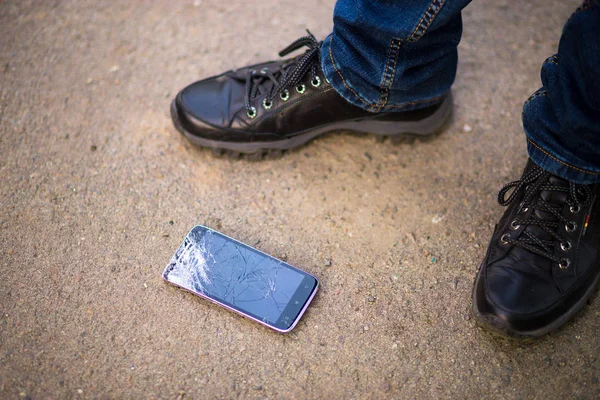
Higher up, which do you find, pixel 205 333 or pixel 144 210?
pixel 144 210

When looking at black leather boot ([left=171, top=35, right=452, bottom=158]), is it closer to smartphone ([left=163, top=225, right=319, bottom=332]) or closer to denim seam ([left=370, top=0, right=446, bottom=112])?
denim seam ([left=370, top=0, right=446, bottom=112])

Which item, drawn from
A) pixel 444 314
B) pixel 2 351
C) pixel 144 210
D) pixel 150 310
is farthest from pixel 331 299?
pixel 2 351

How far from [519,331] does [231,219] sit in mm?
759

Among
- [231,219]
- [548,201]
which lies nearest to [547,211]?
[548,201]

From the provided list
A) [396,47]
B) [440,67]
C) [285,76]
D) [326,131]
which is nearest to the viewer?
[396,47]

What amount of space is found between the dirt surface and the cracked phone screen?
0.05m

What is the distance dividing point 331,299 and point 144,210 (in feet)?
1.85

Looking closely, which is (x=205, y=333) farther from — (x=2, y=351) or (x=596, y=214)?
(x=596, y=214)

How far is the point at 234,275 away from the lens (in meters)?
1.22

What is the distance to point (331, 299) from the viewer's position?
1.23 meters

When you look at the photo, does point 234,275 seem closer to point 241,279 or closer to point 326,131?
point 241,279

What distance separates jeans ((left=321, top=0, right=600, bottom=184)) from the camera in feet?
3.26

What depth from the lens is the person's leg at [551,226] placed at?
1.05 meters

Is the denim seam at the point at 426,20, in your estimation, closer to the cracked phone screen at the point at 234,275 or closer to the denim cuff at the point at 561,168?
the denim cuff at the point at 561,168
